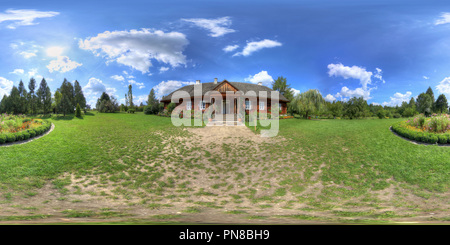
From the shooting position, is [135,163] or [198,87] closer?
[135,163]

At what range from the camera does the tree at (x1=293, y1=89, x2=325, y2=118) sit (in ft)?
87.8

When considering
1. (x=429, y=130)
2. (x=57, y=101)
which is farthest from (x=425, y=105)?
(x=57, y=101)

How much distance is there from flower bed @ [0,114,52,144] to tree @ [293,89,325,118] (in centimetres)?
2516

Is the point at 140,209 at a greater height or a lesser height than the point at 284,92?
lesser

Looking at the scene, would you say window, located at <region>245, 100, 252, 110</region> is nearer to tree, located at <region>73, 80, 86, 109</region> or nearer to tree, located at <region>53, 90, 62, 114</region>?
tree, located at <region>73, 80, 86, 109</region>

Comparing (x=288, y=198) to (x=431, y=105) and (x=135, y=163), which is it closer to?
(x=135, y=163)

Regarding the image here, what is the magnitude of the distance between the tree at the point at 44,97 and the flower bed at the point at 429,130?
24045 mm

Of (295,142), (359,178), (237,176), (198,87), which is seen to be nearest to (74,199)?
(237,176)

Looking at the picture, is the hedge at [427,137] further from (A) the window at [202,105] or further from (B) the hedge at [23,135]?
(A) the window at [202,105]

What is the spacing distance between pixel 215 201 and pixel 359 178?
18.7 feet

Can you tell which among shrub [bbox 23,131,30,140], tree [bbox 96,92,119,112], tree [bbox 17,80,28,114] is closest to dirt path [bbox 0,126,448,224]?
shrub [bbox 23,131,30,140]

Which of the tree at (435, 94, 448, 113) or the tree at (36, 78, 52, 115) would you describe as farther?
the tree at (435, 94, 448, 113)

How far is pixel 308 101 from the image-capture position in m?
27.3

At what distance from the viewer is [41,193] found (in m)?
6.16
